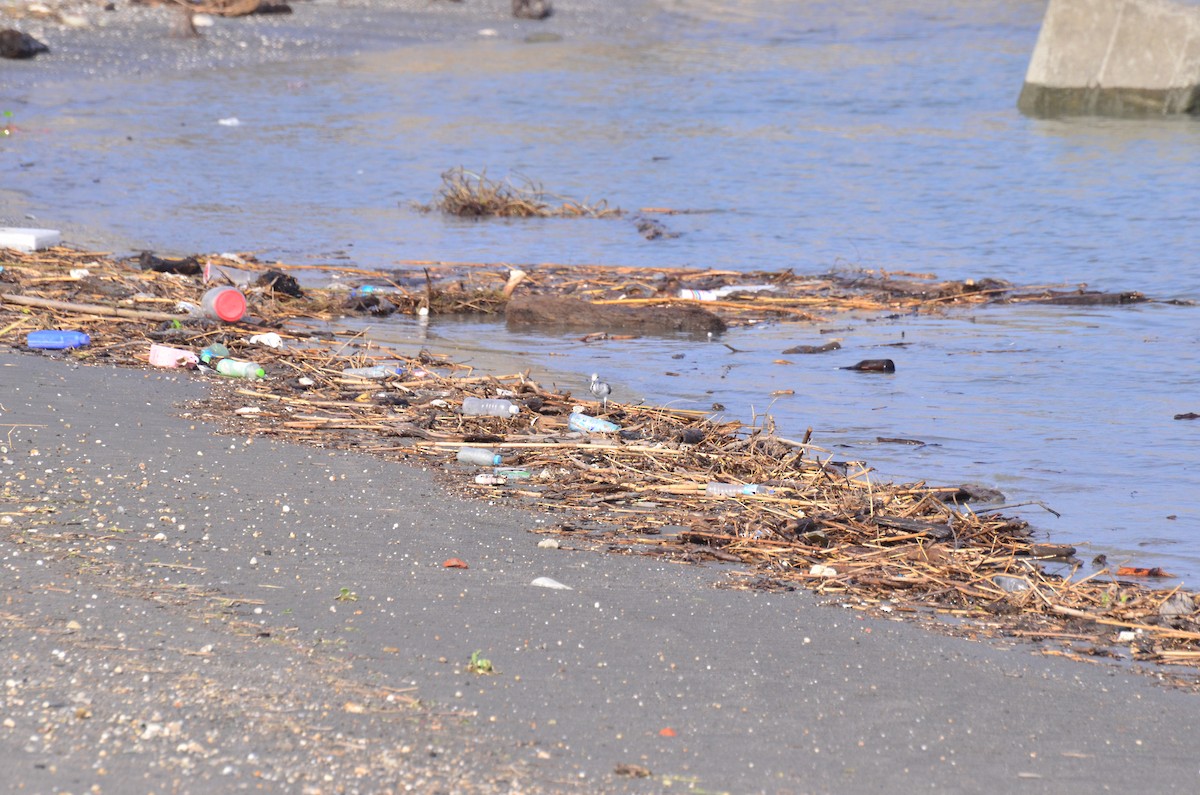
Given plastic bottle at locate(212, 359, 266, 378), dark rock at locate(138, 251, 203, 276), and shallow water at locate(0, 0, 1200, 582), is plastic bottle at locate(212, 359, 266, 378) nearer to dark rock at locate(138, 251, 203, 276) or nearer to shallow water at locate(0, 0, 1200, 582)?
shallow water at locate(0, 0, 1200, 582)

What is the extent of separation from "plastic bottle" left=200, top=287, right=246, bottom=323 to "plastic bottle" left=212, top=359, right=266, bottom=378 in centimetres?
78

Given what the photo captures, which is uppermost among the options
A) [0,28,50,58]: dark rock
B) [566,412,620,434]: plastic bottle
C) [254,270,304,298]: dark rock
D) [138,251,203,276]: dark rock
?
[566,412,620,434]: plastic bottle

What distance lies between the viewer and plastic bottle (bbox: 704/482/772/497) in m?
4.61

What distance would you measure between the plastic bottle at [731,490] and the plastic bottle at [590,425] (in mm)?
718

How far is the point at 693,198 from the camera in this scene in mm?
14414

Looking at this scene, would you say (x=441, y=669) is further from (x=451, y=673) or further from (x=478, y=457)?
(x=478, y=457)

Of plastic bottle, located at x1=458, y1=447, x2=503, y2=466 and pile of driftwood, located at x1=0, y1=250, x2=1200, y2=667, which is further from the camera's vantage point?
plastic bottle, located at x1=458, y1=447, x2=503, y2=466

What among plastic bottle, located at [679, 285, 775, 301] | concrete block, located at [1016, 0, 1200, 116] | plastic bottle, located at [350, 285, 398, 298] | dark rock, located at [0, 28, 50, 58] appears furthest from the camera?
dark rock, located at [0, 28, 50, 58]

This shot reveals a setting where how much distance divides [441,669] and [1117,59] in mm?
19961

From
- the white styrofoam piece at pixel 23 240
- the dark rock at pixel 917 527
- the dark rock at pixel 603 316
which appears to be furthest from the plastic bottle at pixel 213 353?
the dark rock at pixel 917 527

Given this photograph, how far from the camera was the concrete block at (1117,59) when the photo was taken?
64.6 feet

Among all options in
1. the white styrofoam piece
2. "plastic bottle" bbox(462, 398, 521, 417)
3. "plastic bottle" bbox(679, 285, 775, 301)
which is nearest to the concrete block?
"plastic bottle" bbox(679, 285, 775, 301)

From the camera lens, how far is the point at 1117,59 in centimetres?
2039

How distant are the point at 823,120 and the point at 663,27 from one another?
522 inches
